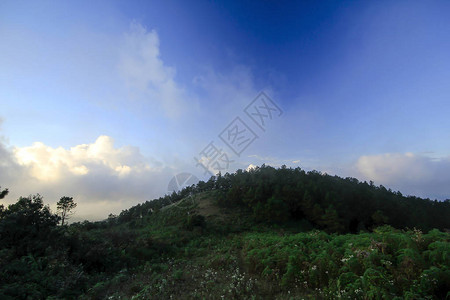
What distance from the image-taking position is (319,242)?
10492 millimetres

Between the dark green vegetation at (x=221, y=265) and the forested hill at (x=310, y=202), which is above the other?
the forested hill at (x=310, y=202)

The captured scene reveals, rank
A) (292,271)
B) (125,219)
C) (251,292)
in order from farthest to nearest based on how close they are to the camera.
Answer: (125,219)
(292,271)
(251,292)

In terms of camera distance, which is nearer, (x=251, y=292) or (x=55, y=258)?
(x=251, y=292)

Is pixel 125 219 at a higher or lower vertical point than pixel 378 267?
higher

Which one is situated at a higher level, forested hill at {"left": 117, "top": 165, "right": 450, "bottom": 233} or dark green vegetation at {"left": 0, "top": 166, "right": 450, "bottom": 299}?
forested hill at {"left": 117, "top": 165, "right": 450, "bottom": 233}

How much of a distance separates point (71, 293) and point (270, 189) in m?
37.5

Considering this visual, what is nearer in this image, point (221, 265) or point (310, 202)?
point (221, 265)

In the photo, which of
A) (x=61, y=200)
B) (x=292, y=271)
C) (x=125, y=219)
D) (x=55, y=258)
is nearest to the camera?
(x=292, y=271)

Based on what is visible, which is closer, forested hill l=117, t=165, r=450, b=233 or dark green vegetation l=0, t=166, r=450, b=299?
dark green vegetation l=0, t=166, r=450, b=299

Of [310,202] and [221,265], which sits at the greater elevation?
[310,202]

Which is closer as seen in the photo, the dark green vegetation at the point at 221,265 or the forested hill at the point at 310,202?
the dark green vegetation at the point at 221,265

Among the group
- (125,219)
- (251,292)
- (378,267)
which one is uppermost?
(125,219)

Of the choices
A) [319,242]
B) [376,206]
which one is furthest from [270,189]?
[319,242]

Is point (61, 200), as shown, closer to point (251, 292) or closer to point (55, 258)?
point (55, 258)
